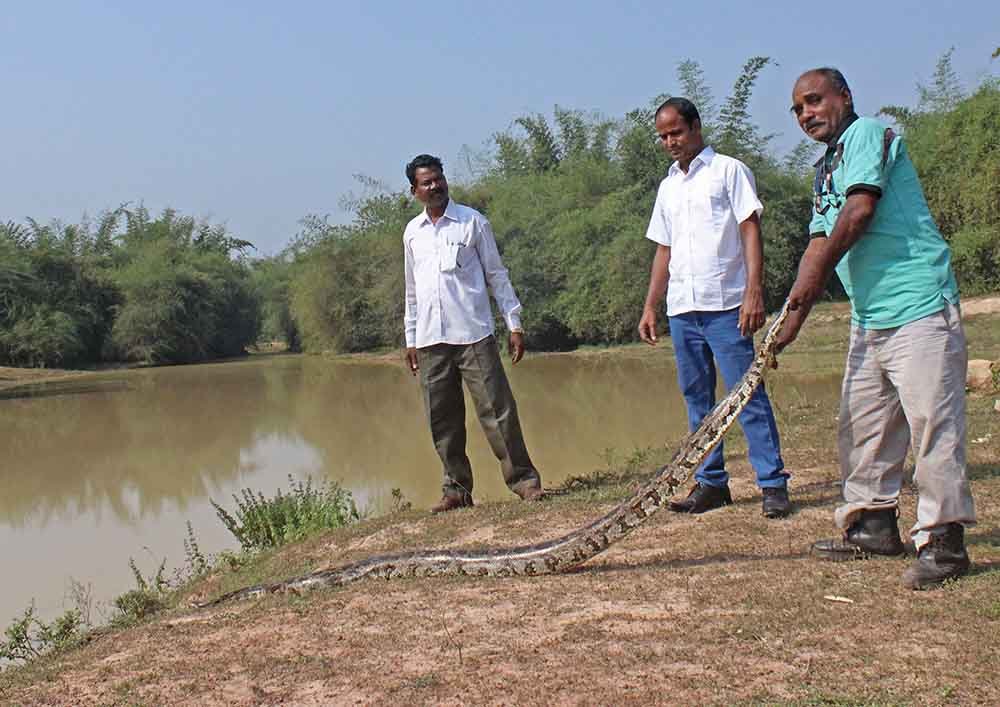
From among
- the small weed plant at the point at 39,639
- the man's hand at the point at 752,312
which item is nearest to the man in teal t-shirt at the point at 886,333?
the man's hand at the point at 752,312

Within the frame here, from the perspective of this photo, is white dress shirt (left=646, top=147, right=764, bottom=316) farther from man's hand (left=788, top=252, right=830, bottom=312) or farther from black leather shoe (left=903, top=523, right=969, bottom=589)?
black leather shoe (left=903, top=523, right=969, bottom=589)

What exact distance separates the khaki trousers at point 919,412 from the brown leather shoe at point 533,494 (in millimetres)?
2660

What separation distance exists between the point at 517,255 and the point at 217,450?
55.2 feet

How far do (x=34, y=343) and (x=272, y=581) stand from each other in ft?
96.8

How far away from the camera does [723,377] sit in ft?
16.1

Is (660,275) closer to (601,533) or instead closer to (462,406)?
(462,406)

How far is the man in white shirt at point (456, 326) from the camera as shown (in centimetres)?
621

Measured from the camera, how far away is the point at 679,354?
5.25 metres

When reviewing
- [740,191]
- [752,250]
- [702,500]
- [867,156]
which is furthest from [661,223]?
[867,156]

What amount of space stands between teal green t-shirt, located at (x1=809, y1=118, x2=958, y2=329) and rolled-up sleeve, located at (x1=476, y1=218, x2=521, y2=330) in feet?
9.33

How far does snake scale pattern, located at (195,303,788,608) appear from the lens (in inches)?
164

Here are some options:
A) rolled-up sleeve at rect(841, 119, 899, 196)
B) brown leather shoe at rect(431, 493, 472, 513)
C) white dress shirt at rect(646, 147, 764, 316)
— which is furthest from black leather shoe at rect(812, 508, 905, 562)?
brown leather shoe at rect(431, 493, 472, 513)

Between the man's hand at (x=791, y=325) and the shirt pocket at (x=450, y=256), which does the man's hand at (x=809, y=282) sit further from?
the shirt pocket at (x=450, y=256)

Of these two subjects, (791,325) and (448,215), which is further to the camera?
(448,215)
